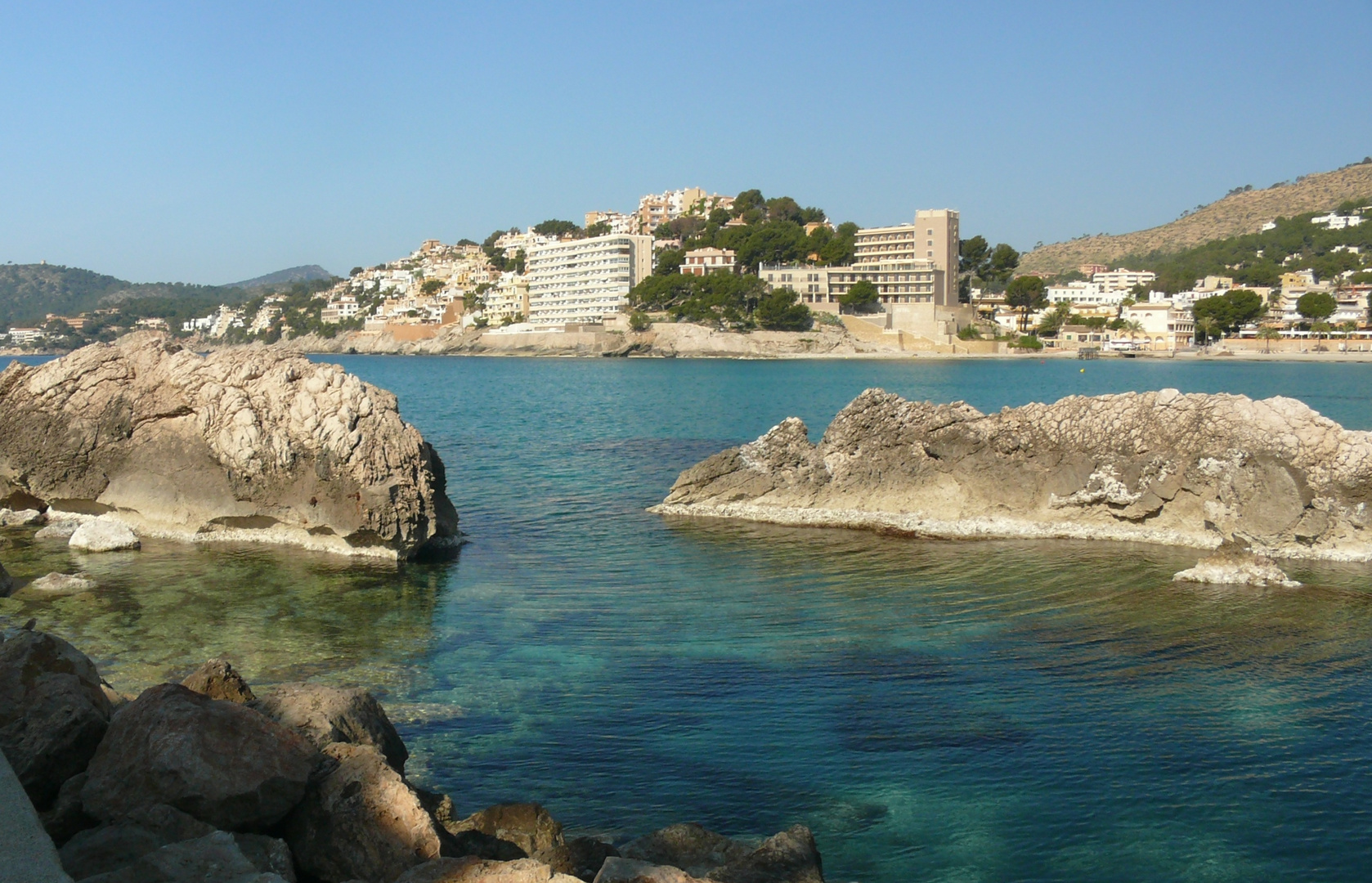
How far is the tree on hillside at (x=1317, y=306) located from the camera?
123438 mm

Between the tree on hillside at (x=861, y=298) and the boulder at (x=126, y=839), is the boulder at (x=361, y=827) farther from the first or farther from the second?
Answer: the tree on hillside at (x=861, y=298)

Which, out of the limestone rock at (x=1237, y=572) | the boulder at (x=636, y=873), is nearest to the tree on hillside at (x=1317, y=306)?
the limestone rock at (x=1237, y=572)

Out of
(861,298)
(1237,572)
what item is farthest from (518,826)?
(861,298)

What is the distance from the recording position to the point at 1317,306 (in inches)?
4867

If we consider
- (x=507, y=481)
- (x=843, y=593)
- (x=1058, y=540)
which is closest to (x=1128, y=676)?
(x=843, y=593)

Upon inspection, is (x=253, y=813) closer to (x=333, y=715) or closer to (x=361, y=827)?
(x=361, y=827)

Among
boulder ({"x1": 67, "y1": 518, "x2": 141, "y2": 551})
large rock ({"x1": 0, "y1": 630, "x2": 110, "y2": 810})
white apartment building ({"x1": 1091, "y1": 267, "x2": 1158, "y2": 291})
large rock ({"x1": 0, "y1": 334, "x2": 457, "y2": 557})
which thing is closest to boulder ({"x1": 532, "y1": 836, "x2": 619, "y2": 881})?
large rock ({"x1": 0, "y1": 630, "x2": 110, "y2": 810})

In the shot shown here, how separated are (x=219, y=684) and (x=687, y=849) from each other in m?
3.36

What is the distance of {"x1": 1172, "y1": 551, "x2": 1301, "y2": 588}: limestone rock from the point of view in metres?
14.9

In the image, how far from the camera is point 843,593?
48.0ft

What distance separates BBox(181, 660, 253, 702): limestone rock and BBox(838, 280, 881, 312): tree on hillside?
124390 mm

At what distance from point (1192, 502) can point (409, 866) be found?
1600 cm

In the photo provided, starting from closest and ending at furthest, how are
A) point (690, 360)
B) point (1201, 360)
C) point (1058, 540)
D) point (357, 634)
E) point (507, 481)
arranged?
point (357, 634) < point (1058, 540) < point (507, 481) < point (1201, 360) < point (690, 360)

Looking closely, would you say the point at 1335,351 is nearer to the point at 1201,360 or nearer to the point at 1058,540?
the point at 1201,360
